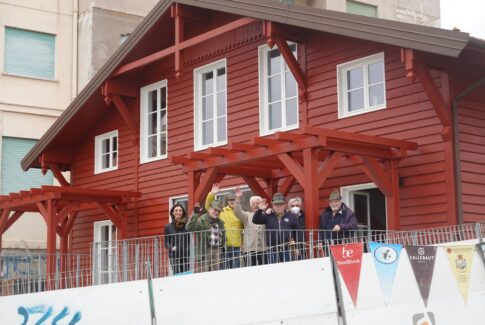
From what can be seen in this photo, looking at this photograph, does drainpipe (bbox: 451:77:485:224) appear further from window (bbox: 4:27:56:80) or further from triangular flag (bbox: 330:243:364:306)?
window (bbox: 4:27:56:80)

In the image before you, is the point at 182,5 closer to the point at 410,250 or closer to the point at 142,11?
the point at 410,250

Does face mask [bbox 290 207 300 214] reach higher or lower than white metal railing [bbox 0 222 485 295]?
higher

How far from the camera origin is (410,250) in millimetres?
9086

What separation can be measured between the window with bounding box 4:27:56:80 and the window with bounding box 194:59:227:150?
34.5 feet

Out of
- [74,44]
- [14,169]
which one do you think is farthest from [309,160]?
[74,44]

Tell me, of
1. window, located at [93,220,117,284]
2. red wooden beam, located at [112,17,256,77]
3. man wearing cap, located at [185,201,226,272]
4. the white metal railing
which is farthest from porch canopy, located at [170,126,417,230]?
red wooden beam, located at [112,17,256,77]

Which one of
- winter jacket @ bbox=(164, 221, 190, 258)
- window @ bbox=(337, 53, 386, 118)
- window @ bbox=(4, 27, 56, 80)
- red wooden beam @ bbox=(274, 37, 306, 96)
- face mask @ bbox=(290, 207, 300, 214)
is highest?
window @ bbox=(4, 27, 56, 80)

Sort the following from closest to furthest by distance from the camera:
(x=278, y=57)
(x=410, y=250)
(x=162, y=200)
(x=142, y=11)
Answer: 1. (x=410, y=250)
2. (x=278, y=57)
3. (x=162, y=200)
4. (x=142, y=11)

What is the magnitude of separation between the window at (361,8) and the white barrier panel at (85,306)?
72.0 ft

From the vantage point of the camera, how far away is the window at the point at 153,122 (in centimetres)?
1884

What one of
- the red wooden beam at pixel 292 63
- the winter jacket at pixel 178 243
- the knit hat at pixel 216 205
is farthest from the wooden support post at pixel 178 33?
the winter jacket at pixel 178 243

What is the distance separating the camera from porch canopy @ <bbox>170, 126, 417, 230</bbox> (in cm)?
1211

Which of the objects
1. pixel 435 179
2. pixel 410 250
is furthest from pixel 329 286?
pixel 435 179

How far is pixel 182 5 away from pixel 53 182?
1147 cm
